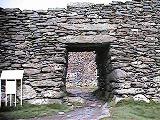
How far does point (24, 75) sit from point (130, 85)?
9.98 ft

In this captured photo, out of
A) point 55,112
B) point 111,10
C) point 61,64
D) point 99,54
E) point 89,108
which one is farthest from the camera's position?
point 99,54

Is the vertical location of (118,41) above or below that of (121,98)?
above

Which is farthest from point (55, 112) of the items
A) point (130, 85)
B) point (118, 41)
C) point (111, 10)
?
point (111, 10)

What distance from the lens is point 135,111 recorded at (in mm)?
7496

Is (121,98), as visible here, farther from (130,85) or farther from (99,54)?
(99,54)

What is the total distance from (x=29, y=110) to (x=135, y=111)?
269 centimetres

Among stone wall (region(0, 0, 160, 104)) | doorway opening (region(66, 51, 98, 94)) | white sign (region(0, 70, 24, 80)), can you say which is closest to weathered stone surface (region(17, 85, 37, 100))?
stone wall (region(0, 0, 160, 104))

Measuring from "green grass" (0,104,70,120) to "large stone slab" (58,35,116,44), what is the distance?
201 cm

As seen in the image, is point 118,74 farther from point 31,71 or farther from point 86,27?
point 31,71

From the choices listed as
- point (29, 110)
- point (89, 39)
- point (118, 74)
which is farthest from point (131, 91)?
point (29, 110)

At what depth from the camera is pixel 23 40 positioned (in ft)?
29.9

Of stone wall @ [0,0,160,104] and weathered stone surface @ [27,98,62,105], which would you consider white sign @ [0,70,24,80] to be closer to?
stone wall @ [0,0,160,104]

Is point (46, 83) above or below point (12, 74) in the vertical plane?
below

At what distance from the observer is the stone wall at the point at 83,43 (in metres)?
8.66
